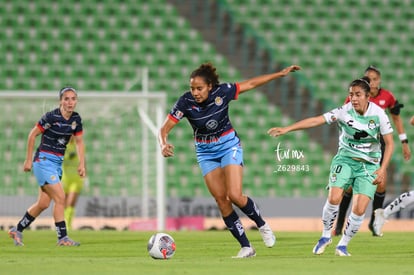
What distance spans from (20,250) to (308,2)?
14.4 m

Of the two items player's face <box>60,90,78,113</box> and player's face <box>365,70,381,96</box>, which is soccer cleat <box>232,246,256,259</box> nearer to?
player's face <box>60,90,78,113</box>

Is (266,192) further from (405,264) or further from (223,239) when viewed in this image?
(405,264)

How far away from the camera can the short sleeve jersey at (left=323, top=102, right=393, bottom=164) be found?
9.94 m

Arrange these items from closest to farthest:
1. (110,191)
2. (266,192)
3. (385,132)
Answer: (385,132) → (110,191) → (266,192)

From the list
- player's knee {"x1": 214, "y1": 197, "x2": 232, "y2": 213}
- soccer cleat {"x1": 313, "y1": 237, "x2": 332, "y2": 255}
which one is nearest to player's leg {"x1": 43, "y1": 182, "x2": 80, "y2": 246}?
player's knee {"x1": 214, "y1": 197, "x2": 232, "y2": 213}

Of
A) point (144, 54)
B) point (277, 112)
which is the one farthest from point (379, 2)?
point (144, 54)

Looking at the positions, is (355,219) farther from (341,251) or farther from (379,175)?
(379,175)

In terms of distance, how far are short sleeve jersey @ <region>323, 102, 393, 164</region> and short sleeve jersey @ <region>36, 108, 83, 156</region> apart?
378cm

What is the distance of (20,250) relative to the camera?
38.2 ft

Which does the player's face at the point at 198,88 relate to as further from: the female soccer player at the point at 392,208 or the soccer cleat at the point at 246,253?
the female soccer player at the point at 392,208

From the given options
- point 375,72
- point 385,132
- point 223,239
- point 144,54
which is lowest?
point 223,239

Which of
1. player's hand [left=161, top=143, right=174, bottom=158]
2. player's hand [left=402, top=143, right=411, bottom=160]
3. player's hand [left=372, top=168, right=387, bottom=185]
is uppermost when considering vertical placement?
player's hand [left=161, top=143, right=174, bottom=158]

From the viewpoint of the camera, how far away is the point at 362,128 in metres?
10.0

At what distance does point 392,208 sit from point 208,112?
170 inches
